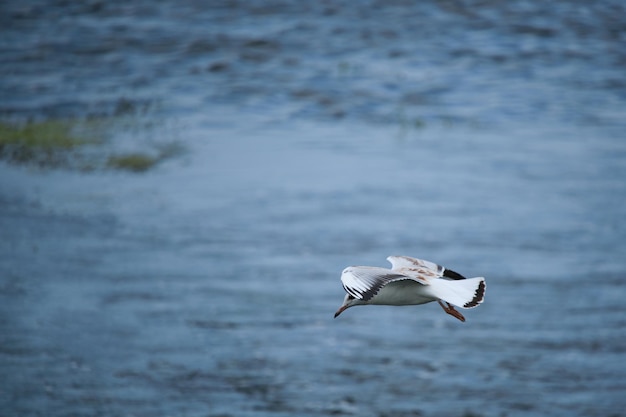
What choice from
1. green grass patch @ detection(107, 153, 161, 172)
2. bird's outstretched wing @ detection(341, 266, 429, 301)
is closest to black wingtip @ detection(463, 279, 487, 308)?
bird's outstretched wing @ detection(341, 266, 429, 301)

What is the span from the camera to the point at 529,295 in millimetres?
16281

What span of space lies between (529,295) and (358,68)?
42.7 ft

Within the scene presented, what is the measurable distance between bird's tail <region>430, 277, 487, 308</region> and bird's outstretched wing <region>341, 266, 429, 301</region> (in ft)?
0.32

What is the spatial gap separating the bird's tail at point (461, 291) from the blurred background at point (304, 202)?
6740 millimetres

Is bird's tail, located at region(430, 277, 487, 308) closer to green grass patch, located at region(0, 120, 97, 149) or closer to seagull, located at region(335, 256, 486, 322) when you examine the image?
seagull, located at region(335, 256, 486, 322)

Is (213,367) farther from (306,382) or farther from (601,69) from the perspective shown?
(601,69)

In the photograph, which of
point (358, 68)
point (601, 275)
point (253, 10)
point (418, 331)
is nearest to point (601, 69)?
point (358, 68)

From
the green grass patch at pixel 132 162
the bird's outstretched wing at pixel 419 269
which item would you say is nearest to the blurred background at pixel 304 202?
the green grass patch at pixel 132 162

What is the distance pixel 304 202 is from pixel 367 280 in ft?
44.1

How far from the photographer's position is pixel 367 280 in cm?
652

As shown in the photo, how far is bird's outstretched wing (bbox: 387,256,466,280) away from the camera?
23.2 ft

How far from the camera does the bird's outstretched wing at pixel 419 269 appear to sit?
7.08 m

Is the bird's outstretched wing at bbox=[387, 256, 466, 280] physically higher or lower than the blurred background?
higher

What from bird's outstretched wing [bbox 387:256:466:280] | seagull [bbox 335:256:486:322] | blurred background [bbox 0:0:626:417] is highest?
seagull [bbox 335:256:486:322]
